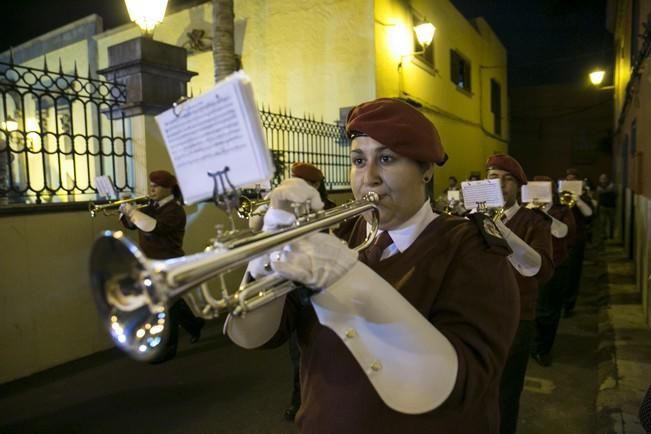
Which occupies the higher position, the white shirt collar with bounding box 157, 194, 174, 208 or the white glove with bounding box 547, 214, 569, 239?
the white shirt collar with bounding box 157, 194, 174, 208

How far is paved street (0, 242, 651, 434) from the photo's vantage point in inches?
145

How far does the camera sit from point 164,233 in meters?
4.96

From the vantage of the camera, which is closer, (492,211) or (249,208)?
(249,208)

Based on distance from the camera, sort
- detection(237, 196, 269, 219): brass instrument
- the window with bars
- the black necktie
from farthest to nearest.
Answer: the window with bars < detection(237, 196, 269, 219): brass instrument < the black necktie

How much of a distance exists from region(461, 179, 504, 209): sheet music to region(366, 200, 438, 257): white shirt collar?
1.80 metres

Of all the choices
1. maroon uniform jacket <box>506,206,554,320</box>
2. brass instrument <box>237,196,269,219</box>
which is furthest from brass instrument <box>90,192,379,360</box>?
maroon uniform jacket <box>506,206,554,320</box>

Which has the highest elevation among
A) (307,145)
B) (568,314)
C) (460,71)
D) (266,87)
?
(460,71)

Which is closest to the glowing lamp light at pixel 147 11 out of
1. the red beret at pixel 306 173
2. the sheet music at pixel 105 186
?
the sheet music at pixel 105 186

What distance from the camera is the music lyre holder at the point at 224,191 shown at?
115 centimetres

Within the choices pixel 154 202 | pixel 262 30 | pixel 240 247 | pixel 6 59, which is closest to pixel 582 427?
pixel 240 247

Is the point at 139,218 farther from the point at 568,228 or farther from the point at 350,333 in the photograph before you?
the point at 568,228

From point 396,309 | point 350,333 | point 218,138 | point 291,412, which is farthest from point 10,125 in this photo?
point 396,309

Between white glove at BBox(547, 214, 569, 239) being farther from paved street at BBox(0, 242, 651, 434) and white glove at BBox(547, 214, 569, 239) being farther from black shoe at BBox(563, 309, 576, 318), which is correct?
black shoe at BBox(563, 309, 576, 318)

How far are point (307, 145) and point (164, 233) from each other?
4509 millimetres
